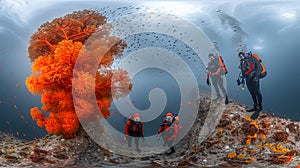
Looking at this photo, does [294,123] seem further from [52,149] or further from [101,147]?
[52,149]

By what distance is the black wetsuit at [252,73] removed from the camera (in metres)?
12.2

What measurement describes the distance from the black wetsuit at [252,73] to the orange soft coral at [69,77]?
5892mm

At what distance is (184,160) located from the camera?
11.6 m

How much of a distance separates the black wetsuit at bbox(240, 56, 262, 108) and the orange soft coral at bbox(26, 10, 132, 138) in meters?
5.89

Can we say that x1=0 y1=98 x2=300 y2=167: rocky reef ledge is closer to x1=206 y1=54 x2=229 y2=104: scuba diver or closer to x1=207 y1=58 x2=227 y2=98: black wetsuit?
x1=207 y1=58 x2=227 y2=98: black wetsuit

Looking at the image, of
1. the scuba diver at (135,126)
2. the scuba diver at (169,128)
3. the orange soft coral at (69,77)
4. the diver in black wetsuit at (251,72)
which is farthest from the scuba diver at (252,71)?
the orange soft coral at (69,77)

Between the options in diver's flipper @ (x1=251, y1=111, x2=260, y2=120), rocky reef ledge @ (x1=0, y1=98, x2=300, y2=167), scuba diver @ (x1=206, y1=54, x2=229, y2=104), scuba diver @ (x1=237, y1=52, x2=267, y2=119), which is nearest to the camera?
rocky reef ledge @ (x1=0, y1=98, x2=300, y2=167)

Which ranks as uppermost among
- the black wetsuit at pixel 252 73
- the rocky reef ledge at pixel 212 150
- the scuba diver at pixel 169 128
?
the black wetsuit at pixel 252 73

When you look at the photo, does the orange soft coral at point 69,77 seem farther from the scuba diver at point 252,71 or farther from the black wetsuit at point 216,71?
→ the scuba diver at point 252,71

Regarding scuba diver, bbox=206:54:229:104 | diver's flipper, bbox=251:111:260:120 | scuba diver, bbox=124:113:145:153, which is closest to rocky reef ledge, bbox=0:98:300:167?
diver's flipper, bbox=251:111:260:120

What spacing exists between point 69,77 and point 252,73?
8648mm

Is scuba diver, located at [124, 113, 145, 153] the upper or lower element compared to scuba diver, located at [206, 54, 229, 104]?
lower

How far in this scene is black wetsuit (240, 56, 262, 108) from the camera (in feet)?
39.9

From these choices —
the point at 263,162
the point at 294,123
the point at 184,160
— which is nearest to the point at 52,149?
the point at 184,160
